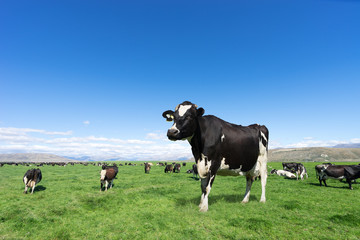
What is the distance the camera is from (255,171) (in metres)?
8.09

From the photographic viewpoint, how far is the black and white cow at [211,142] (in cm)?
614

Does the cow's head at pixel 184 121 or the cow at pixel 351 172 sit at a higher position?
the cow's head at pixel 184 121

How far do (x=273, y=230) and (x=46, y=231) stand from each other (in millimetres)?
6879

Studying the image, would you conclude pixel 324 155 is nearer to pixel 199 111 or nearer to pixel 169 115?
pixel 199 111

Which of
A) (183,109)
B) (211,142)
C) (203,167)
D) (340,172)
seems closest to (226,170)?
(203,167)

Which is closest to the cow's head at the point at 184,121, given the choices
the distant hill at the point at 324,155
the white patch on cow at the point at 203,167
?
the white patch on cow at the point at 203,167

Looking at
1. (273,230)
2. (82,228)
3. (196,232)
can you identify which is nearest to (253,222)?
(273,230)

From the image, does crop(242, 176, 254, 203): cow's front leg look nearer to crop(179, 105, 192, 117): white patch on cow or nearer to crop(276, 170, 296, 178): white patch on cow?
crop(179, 105, 192, 117): white patch on cow

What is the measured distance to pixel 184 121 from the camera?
6035 mm

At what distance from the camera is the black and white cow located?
6141 mm

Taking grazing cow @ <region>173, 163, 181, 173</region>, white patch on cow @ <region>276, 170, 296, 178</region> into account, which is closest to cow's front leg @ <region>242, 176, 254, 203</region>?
white patch on cow @ <region>276, 170, 296, 178</region>

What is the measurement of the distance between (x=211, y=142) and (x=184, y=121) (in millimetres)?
1374

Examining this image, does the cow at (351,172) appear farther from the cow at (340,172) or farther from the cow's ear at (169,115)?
the cow's ear at (169,115)

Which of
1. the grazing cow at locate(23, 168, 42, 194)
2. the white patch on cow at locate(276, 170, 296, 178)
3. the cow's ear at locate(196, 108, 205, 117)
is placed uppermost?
the cow's ear at locate(196, 108, 205, 117)
